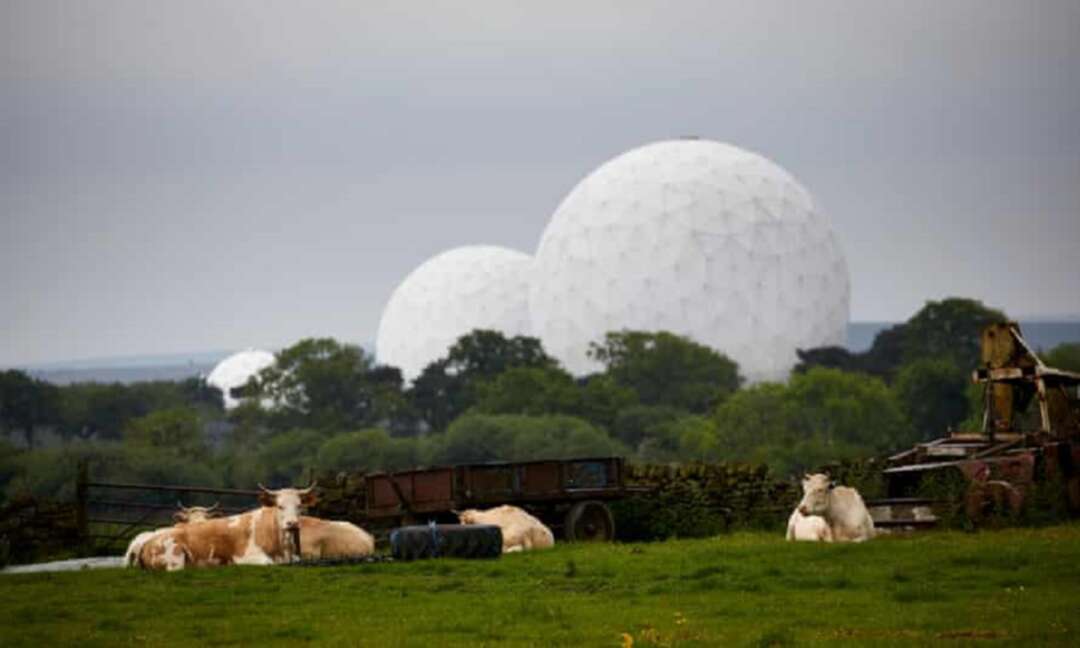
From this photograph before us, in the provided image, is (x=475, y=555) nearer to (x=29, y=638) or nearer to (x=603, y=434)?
(x=29, y=638)

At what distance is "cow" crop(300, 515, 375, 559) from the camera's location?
33.3 meters

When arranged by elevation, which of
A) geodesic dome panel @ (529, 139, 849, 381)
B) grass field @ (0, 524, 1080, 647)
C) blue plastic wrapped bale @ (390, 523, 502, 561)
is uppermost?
geodesic dome panel @ (529, 139, 849, 381)

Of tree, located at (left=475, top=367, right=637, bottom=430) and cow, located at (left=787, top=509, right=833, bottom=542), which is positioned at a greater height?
tree, located at (left=475, top=367, right=637, bottom=430)

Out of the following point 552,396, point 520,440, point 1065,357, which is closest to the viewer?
point 520,440

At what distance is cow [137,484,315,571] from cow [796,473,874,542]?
662cm

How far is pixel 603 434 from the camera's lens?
307 feet

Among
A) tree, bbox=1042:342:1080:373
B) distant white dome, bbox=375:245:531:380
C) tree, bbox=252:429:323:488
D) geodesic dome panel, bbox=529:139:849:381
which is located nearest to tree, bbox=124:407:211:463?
tree, bbox=252:429:323:488

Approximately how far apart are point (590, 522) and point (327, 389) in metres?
80.3

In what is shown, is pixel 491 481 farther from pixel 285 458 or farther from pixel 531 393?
pixel 531 393

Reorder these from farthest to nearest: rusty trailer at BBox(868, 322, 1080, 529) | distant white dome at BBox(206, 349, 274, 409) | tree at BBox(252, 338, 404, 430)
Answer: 1. distant white dome at BBox(206, 349, 274, 409)
2. tree at BBox(252, 338, 404, 430)
3. rusty trailer at BBox(868, 322, 1080, 529)

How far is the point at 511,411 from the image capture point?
102 meters

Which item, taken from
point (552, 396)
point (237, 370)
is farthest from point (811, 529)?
point (237, 370)

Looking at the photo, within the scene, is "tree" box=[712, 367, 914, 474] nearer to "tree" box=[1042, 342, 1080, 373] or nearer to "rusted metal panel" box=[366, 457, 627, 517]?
"tree" box=[1042, 342, 1080, 373]

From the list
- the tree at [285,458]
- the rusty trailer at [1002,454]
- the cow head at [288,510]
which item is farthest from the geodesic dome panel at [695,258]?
the cow head at [288,510]
